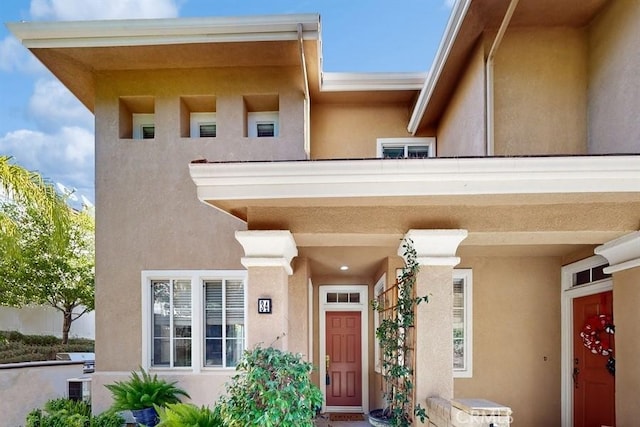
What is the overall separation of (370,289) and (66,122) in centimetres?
8757

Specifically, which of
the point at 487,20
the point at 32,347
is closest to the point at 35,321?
the point at 32,347

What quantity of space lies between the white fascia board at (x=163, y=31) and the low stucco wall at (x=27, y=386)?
18.0 feet

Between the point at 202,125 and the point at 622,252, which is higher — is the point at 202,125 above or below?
above

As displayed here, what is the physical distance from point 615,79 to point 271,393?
5.05 metres

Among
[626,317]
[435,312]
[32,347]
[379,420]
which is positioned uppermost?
[435,312]

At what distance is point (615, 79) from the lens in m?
4.93

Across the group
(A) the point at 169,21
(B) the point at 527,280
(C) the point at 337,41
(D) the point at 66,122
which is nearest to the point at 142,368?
(A) the point at 169,21

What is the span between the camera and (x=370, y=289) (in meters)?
8.49

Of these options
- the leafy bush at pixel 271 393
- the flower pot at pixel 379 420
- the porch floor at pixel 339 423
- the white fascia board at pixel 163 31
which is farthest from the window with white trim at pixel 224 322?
the white fascia board at pixel 163 31

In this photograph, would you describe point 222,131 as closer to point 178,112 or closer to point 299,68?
point 178,112

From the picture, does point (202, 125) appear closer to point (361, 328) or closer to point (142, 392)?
point (142, 392)

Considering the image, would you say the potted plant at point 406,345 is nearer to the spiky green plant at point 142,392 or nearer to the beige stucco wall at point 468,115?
the beige stucco wall at point 468,115

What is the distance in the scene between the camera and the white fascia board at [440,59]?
520 cm

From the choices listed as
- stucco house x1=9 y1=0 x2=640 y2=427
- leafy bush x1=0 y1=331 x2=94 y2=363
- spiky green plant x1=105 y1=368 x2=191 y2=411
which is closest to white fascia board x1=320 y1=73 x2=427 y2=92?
stucco house x1=9 y1=0 x2=640 y2=427
